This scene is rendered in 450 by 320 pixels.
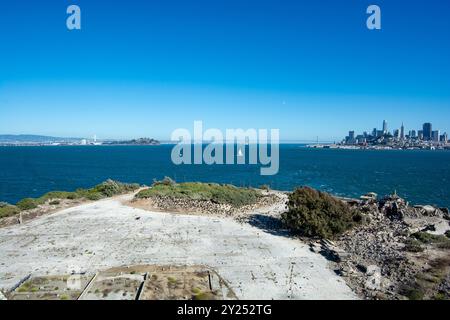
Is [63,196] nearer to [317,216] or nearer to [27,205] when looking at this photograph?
[27,205]

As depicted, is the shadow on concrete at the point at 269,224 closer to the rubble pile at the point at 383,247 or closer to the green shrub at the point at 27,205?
the rubble pile at the point at 383,247

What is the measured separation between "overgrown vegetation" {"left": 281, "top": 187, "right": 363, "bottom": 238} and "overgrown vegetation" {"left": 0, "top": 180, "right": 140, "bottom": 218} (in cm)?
1922

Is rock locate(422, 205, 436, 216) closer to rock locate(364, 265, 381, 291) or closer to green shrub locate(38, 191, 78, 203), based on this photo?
rock locate(364, 265, 381, 291)

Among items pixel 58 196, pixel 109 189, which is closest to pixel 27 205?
pixel 58 196

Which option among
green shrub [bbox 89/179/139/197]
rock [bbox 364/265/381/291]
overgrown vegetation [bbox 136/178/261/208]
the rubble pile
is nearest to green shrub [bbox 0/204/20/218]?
green shrub [bbox 89/179/139/197]

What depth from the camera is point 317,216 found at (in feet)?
70.6

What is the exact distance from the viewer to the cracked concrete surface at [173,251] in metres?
14.6

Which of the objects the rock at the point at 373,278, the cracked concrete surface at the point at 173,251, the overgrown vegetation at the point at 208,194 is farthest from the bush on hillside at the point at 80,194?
the rock at the point at 373,278

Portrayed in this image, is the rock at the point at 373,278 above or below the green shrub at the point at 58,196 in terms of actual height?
below

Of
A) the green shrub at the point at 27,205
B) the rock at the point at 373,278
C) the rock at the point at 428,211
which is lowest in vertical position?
the rock at the point at 373,278

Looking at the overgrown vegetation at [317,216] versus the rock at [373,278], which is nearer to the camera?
the rock at [373,278]

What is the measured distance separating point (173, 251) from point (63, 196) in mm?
18108

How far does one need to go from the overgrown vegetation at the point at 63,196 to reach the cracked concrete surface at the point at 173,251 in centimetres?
334
